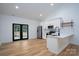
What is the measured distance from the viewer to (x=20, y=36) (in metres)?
2.20

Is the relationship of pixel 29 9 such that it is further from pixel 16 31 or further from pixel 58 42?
pixel 58 42

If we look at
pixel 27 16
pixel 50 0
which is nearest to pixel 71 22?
pixel 50 0

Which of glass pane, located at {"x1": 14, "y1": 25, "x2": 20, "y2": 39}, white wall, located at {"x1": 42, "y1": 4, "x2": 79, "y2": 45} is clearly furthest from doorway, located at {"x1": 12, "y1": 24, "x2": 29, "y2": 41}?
white wall, located at {"x1": 42, "y1": 4, "x2": 79, "y2": 45}

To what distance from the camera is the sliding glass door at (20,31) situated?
2.13 m

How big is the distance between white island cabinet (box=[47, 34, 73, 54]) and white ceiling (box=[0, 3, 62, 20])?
2.02 ft

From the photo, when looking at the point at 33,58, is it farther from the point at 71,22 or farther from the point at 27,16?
the point at 71,22

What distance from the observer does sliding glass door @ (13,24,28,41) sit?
7.00 ft

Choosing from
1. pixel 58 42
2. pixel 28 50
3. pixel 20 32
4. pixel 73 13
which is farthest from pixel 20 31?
pixel 73 13

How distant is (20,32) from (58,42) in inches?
38.8

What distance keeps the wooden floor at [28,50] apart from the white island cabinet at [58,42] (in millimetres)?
93

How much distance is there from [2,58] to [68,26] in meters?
1.64

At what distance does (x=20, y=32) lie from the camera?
7.22 ft

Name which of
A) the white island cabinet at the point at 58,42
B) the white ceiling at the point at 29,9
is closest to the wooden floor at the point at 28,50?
the white island cabinet at the point at 58,42

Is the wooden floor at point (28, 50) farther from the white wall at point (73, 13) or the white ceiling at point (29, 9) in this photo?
the white ceiling at point (29, 9)
